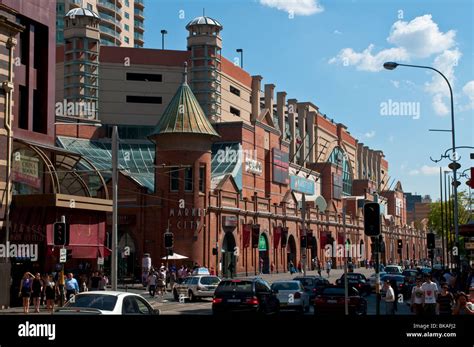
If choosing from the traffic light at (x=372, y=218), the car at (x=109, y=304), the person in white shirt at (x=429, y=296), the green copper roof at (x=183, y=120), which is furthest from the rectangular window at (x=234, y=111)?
the car at (x=109, y=304)

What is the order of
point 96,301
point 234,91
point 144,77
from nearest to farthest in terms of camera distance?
point 96,301 → point 144,77 → point 234,91

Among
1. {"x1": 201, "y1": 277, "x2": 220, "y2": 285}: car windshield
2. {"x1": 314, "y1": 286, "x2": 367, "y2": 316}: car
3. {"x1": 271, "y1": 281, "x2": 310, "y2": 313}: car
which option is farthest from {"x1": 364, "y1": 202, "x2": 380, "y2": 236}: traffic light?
{"x1": 201, "y1": 277, "x2": 220, "y2": 285}: car windshield

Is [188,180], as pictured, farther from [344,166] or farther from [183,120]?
[344,166]

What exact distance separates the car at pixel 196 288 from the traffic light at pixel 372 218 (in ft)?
66.6

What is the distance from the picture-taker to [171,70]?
91812 millimetres

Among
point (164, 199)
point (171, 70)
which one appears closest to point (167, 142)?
point (164, 199)

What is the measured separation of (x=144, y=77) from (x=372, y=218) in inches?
2908

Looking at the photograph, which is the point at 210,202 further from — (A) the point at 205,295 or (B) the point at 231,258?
(A) the point at 205,295

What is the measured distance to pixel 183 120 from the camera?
60.8m

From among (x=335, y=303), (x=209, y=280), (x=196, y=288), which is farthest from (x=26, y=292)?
(x=335, y=303)

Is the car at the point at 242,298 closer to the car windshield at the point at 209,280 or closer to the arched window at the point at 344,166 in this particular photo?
the car windshield at the point at 209,280

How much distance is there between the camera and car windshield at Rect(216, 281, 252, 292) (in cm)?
2755

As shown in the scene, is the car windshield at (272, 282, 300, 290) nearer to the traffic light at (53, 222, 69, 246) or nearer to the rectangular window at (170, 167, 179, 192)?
the traffic light at (53, 222, 69, 246)

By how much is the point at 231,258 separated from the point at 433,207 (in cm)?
6145
